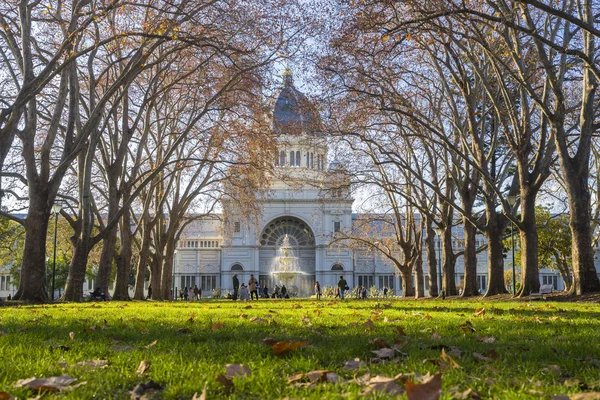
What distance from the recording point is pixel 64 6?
20.3m

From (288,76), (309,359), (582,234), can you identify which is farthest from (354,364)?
(288,76)

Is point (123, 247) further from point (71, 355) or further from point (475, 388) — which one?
point (475, 388)

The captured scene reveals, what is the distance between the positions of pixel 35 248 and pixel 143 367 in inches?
604

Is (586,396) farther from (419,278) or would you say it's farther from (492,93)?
(419,278)

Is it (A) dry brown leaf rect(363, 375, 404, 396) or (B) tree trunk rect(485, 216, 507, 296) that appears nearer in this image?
(A) dry brown leaf rect(363, 375, 404, 396)

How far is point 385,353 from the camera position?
4.90 m

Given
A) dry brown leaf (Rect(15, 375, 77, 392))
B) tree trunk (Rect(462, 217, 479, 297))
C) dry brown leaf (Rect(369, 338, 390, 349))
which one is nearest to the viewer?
dry brown leaf (Rect(15, 375, 77, 392))

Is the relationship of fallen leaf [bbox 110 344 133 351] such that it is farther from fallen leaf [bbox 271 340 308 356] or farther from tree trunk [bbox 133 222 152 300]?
tree trunk [bbox 133 222 152 300]

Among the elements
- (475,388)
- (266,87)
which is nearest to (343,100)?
(266,87)

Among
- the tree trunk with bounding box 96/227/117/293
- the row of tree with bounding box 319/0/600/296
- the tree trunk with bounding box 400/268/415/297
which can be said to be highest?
the row of tree with bounding box 319/0/600/296

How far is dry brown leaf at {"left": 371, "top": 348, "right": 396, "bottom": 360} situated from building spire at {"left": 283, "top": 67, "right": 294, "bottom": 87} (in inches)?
647

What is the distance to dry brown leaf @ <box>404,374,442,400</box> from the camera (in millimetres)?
2938

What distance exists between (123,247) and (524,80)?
17.6m

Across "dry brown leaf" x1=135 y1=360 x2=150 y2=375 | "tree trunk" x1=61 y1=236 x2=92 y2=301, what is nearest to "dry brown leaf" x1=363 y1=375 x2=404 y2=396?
"dry brown leaf" x1=135 y1=360 x2=150 y2=375
